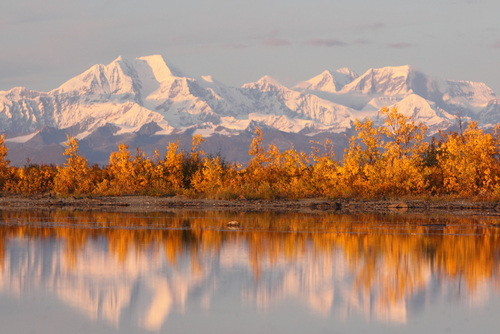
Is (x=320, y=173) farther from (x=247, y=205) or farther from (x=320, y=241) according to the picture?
(x=320, y=241)

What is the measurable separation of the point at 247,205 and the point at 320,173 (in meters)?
4.63

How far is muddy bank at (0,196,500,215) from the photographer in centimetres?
3391

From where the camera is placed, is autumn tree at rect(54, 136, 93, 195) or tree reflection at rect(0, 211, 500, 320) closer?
tree reflection at rect(0, 211, 500, 320)

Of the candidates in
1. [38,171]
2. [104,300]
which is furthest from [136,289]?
[38,171]

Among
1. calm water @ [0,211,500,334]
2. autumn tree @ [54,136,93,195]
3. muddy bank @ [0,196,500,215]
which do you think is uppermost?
autumn tree @ [54,136,93,195]

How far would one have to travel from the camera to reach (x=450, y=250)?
1867cm

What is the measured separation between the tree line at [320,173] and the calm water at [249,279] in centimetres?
1271

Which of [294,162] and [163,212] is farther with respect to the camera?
[294,162]

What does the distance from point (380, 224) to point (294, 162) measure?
→ 1596 centimetres

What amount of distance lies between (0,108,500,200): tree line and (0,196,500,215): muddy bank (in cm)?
135

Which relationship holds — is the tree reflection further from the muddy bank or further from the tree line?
the tree line

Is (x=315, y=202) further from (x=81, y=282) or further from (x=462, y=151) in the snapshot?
(x=81, y=282)

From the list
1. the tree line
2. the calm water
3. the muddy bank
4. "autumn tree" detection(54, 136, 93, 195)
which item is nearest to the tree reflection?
the calm water

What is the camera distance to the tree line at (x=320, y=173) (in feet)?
120
